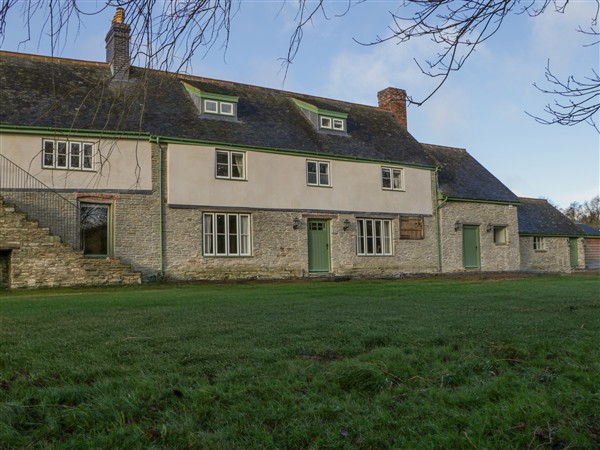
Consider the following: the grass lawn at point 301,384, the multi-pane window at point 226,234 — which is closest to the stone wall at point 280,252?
the multi-pane window at point 226,234

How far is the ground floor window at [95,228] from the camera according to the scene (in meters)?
18.3

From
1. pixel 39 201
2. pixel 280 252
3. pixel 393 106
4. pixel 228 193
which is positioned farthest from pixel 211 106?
pixel 393 106

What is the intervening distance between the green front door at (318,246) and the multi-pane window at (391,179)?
3.58m

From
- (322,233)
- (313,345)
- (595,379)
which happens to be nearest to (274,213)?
(322,233)

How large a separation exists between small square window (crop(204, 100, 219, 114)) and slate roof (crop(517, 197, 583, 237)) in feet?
58.6

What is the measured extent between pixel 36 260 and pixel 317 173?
11.1 metres

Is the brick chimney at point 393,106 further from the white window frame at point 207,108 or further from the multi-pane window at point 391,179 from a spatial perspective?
the white window frame at point 207,108

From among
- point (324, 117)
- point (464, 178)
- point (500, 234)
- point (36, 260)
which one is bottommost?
point (36, 260)

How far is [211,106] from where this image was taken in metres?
21.6

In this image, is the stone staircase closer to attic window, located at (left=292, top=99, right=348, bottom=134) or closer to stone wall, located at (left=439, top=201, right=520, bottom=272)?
attic window, located at (left=292, top=99, right=348, bottom=134)

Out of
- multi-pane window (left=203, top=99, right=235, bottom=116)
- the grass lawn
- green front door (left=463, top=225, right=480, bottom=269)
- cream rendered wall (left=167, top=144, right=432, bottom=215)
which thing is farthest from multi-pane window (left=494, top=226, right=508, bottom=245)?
the grass lawn

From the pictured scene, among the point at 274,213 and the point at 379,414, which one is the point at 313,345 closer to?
the point at 379,414

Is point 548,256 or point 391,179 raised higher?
point 391,179

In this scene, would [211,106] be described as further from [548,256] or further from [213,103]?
[548,256]
